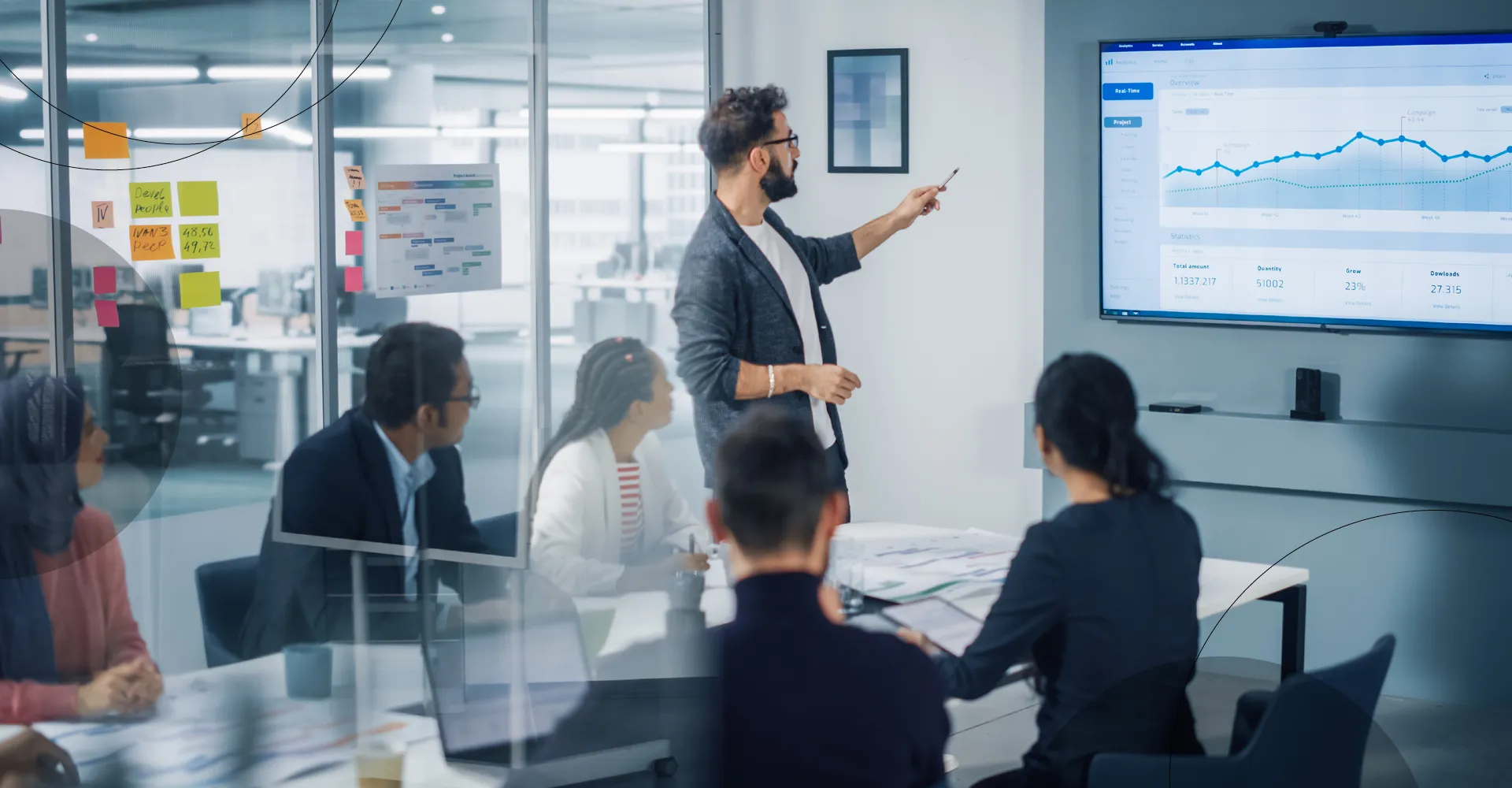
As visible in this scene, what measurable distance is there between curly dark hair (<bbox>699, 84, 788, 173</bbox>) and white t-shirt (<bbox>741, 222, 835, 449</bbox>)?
17cm

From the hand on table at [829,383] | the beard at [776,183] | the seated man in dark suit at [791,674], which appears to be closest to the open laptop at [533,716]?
the seated man in dark suit at [791,674]

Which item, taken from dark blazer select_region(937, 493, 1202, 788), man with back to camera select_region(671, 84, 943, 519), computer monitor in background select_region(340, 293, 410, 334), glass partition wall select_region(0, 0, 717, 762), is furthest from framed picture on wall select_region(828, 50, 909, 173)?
dark blazer select_region(937, 493, 1202, 788)

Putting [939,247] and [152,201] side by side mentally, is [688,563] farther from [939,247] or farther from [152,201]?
[939,247]

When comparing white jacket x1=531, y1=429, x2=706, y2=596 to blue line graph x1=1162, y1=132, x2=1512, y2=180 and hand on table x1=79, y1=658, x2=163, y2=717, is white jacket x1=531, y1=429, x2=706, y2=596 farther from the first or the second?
blue line graph x1=1162, y1=132, x2=1512, y2=180

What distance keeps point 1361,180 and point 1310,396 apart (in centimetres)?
57

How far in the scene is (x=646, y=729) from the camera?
5.04 ft

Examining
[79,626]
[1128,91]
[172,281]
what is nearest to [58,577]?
[79,626]

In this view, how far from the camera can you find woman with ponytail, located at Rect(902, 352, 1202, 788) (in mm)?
1585

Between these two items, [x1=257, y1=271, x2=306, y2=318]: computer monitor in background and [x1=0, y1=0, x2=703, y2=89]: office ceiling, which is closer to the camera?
[x1=0, y1=0, x2=703, y2=89]: office ceiling

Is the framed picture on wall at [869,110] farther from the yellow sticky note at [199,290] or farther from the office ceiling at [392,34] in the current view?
the yellow sticky note at [199,290]

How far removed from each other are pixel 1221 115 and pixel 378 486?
238 cm

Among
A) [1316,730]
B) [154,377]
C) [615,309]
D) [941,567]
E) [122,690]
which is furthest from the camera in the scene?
[615,309]

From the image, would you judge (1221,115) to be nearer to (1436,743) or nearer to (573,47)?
(573,47)

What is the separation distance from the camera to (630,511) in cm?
237
